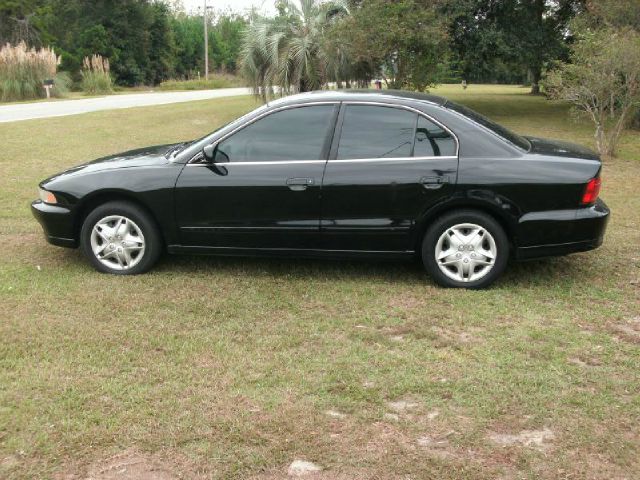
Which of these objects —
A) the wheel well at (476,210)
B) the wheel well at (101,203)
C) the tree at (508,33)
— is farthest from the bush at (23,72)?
the wheel well at (476,210)

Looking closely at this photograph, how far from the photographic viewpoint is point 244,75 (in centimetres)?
2045

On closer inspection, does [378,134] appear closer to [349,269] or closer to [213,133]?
[349,269]

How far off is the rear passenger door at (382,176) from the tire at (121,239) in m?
1.47

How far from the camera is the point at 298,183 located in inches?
205

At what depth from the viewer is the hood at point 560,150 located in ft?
17.4

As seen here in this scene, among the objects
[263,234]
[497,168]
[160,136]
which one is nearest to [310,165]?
[263,234]

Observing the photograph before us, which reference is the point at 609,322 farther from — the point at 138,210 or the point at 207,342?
the point at 138,210

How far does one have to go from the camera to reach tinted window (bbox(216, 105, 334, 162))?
5305 mm

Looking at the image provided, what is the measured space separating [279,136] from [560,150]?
231 cm

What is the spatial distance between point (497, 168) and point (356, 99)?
1252 mm

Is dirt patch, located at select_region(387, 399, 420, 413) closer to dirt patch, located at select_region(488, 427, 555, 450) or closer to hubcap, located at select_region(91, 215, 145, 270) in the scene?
dirt patch, located at select_region(488, 427, 555, 450)

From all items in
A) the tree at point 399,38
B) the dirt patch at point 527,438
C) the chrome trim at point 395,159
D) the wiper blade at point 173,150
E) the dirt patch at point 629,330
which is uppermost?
the tree at point 399,38

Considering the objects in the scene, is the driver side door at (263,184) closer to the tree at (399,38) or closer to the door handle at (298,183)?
the door handle at (298,183)

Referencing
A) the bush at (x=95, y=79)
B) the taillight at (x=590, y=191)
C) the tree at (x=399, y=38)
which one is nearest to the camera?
the taillight at (x=590, y=191)
